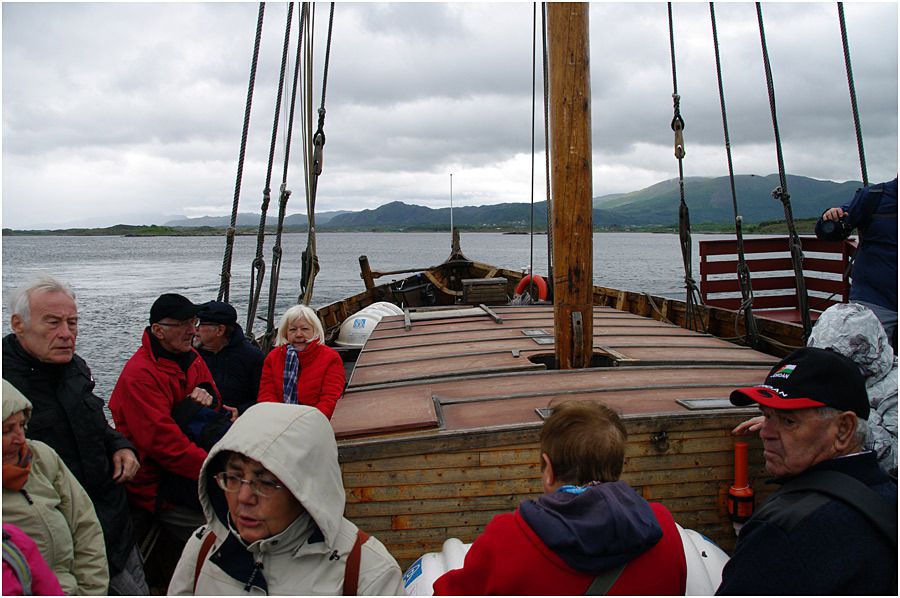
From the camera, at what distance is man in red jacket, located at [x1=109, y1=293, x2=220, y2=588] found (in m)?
3.27

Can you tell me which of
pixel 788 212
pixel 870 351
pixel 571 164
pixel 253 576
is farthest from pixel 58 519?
pixel 788 212

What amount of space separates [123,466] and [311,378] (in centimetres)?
142

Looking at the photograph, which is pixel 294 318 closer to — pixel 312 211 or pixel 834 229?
pixel 312 211

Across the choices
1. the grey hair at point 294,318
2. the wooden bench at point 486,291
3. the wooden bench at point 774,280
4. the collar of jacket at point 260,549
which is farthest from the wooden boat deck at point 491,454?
the wooden bench at point 486,291

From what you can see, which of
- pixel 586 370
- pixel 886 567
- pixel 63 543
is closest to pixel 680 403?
pixel 586 370

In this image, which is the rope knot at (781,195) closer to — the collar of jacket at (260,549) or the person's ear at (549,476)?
the person's ear at (549,476)

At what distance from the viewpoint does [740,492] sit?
133 inches

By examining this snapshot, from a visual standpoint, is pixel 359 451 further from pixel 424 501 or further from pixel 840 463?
pixel 840 463

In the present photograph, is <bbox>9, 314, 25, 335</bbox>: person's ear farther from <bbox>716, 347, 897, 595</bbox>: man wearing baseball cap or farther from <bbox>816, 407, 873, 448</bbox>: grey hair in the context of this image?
<bbox>816, 407, 873, 448</bbox>: grey hair

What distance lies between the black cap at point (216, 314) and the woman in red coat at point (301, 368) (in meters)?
0.39

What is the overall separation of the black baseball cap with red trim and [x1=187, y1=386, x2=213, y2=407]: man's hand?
2.81 m

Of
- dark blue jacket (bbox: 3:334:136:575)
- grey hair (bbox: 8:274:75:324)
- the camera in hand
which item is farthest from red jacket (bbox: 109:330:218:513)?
the camera in hand

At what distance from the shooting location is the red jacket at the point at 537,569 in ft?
5.44

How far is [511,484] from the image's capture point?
3.47 metres
